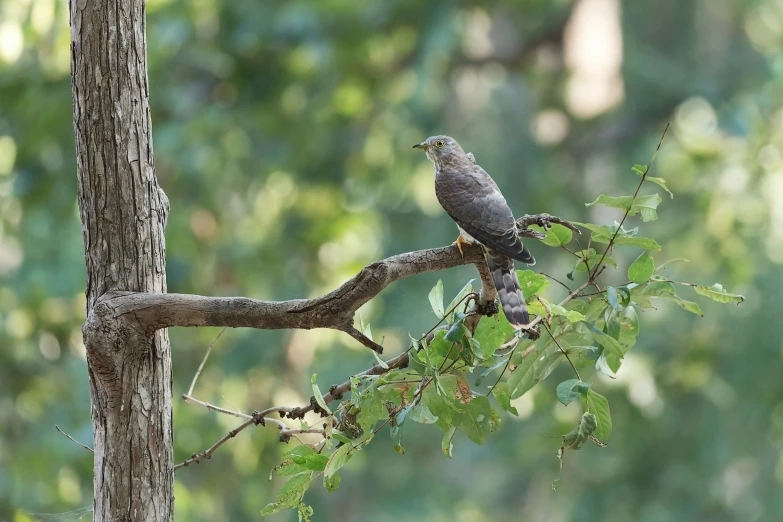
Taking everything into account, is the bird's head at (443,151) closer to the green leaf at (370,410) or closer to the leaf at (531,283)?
the leaf at (531,283)

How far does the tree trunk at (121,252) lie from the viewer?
218 centimetres

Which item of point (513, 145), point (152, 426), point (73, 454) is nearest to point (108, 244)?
point (152, 426)

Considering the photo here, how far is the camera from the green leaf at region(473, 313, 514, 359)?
2139mm

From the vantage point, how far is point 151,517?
7.16ft

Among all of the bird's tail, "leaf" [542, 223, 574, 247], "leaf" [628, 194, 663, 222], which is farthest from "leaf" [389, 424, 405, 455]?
"leaf" [628, 194, 663, 222]

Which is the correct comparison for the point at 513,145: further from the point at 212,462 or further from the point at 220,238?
the point at 212,462

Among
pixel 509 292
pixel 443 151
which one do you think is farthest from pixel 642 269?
pixel 443 151

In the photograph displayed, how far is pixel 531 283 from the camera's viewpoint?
7.05 ft

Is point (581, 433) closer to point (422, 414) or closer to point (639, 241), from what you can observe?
point (422, 414)

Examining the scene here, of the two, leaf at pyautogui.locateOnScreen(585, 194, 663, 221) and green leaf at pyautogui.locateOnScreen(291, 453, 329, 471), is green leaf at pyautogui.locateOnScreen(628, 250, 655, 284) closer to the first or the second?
leaf at pyautogui.locateOnScreen(585, 194, 663, 221)

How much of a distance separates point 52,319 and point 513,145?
4.51 metres

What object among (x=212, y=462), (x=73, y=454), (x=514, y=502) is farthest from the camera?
(x=514, y=502)

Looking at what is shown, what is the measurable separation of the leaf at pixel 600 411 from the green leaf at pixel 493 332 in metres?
0.22

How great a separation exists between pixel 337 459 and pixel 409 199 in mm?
8249
